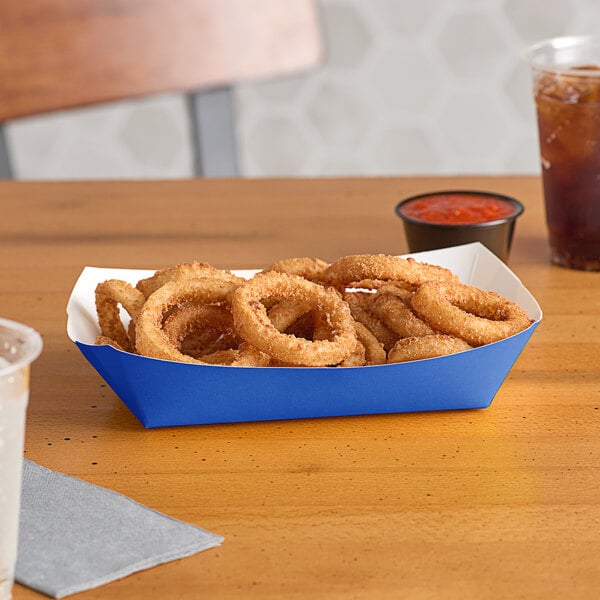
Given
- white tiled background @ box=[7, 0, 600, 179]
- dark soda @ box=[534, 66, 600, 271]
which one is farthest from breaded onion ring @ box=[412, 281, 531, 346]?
white tiled background @ box=[7, 0, 600, 179]

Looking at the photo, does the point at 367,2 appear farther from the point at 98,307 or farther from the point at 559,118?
the point at 98,307

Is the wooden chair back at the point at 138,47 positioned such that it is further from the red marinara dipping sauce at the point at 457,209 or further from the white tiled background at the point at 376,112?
the white tiled background at the point at 376,112

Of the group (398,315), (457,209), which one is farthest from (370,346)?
(457,209)

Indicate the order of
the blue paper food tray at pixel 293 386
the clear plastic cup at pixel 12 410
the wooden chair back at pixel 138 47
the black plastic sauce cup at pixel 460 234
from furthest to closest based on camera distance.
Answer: the wooden chair back at pixel 138 47, the black plastic sauce cup at pixel 460 234, the blue paper food tray at pixel 293 386, the clear plastic cup at pixel 12 410

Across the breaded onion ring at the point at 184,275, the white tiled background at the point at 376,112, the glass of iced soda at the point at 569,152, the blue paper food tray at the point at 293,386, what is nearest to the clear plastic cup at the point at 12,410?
the blue paper food tray at the point at 293,386

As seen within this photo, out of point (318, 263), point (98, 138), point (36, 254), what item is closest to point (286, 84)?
point (98, 138)

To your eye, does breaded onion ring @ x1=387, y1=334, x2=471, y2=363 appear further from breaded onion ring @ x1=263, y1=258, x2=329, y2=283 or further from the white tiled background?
the white tiled background
